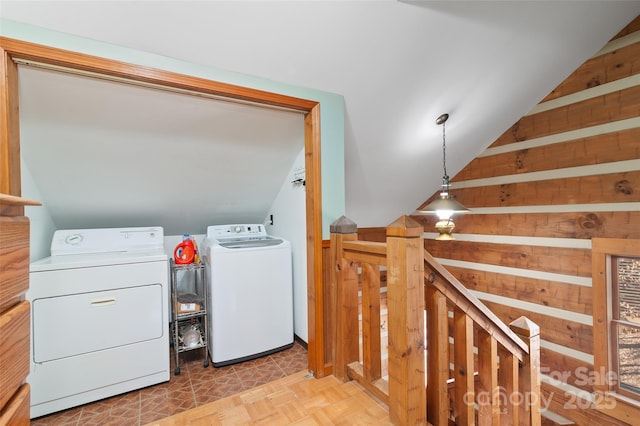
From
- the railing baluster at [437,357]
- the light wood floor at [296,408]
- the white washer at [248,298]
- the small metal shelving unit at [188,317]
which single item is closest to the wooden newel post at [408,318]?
the railing baluster at [437,357]

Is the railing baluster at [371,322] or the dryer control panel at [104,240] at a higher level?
the dryer control panel at [104,240]

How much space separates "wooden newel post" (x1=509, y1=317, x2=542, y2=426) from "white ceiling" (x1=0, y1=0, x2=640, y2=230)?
1661 mm

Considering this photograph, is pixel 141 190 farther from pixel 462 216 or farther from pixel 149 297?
pixel 462 216

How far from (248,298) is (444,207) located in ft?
5.61

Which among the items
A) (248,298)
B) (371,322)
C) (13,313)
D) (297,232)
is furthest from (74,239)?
(371,322)

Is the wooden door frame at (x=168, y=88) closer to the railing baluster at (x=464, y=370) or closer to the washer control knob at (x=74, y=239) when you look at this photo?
the railing baluster at (x=464, y=370)

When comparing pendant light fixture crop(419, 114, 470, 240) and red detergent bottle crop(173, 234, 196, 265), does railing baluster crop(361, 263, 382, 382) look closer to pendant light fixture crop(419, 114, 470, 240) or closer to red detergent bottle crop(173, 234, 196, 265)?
pendant light fixture crop(419, 114, 470, 240)

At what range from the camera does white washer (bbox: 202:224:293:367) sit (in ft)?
7.11

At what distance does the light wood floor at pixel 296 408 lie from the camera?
56.2 inches

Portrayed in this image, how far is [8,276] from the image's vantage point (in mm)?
572

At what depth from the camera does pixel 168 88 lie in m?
1.53

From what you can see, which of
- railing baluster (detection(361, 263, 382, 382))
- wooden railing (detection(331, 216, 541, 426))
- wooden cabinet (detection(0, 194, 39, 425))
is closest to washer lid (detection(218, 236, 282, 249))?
wooden railing (detection(331, 216, 541, 426))

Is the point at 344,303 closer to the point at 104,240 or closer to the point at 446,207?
the point at 446,207

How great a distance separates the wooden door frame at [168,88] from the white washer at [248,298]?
54 centimetres
